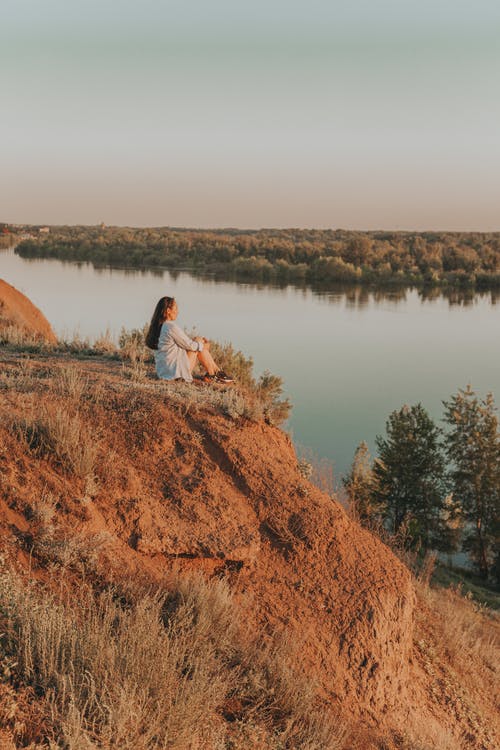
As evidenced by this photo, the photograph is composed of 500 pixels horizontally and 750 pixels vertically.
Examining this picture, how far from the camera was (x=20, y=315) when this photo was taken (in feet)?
44.8

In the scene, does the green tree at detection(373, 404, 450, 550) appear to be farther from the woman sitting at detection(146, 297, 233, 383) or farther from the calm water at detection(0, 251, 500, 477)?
the woman sitting at detection(146, 297, 233, 383)

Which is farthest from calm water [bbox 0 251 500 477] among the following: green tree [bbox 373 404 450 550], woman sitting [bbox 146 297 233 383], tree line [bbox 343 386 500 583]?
Result: woman sitting [bbox 146 297 233 383]

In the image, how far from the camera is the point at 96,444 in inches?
208

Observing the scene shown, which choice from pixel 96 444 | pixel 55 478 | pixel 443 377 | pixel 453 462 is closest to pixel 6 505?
pixel 55 478

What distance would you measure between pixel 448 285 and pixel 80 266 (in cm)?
3348

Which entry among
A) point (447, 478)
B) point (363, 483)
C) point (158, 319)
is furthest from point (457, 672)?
point (447, 478)

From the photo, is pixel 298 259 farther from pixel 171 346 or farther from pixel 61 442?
pixel 61 442

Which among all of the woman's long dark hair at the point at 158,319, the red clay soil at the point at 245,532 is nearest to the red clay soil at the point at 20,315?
the woman's long dark hair at the point at 158,319

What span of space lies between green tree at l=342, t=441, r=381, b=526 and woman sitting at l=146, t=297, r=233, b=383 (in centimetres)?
849

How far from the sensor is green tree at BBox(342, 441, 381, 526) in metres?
16.1

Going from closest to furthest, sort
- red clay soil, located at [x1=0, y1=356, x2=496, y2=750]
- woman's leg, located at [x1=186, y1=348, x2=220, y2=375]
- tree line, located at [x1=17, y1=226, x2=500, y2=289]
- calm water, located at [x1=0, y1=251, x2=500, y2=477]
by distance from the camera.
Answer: red clay soil, located at [x1=0, y1=356, x2=496, y2=750] < woman's leg, located at [x1=186, y1=348, x2=220, y2=375] < calm water, located at [x1=0, y1=251, x2=500, y2=477] < tree line, located at [x1=17, y1=226, x2=500, y2=289]

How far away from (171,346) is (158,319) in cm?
55

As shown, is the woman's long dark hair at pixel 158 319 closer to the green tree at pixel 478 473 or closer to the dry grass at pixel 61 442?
the dry grass at pixel 61 442

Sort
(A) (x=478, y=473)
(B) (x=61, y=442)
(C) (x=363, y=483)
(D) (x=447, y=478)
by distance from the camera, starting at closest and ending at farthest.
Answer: (B) (x=61, y=442) → (C) (x=363, y=483) → (A) (x=478, y=473) → (D) (x=447, y=478)
